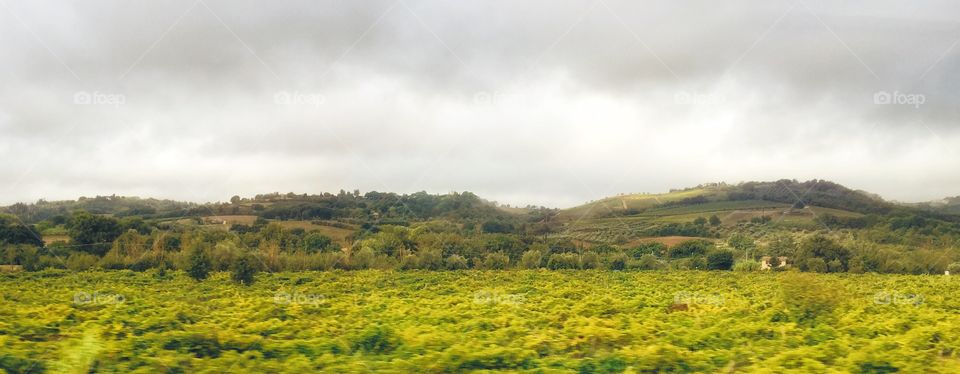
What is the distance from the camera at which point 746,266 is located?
5528 centimetres

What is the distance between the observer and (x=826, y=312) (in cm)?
1393

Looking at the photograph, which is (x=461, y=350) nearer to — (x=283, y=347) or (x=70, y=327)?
(x=283, y=347)

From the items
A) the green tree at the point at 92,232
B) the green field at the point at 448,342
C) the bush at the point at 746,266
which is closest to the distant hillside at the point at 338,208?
the green tree at the point at 92,232

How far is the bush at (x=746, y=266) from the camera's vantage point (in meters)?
55.1

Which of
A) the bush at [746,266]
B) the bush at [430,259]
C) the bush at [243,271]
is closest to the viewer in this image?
the bush at [243,271]

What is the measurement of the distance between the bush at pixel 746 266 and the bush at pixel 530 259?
18006 millimetres

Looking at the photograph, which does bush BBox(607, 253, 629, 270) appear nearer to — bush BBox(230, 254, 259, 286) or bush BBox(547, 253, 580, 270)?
bush BBox(547, 253, 580, 270)

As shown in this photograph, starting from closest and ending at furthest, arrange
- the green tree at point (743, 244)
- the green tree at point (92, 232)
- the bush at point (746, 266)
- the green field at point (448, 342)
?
the green field at point (448, 342) < the green tree at point (92, 232) < the bush at point (746, 266) < the green tree at point (743, 244)

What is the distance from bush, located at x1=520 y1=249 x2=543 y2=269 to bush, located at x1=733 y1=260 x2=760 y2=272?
18.0m

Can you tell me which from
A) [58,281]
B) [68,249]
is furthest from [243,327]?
Result: [68,249]

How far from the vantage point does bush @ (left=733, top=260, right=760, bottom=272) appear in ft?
181

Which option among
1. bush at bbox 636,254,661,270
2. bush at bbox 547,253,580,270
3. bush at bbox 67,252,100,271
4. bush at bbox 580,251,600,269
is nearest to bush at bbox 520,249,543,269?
bush at bbox 547,253,580,270

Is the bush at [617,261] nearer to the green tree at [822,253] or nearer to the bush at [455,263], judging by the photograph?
the bush at [455,263]

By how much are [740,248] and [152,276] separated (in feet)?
194
